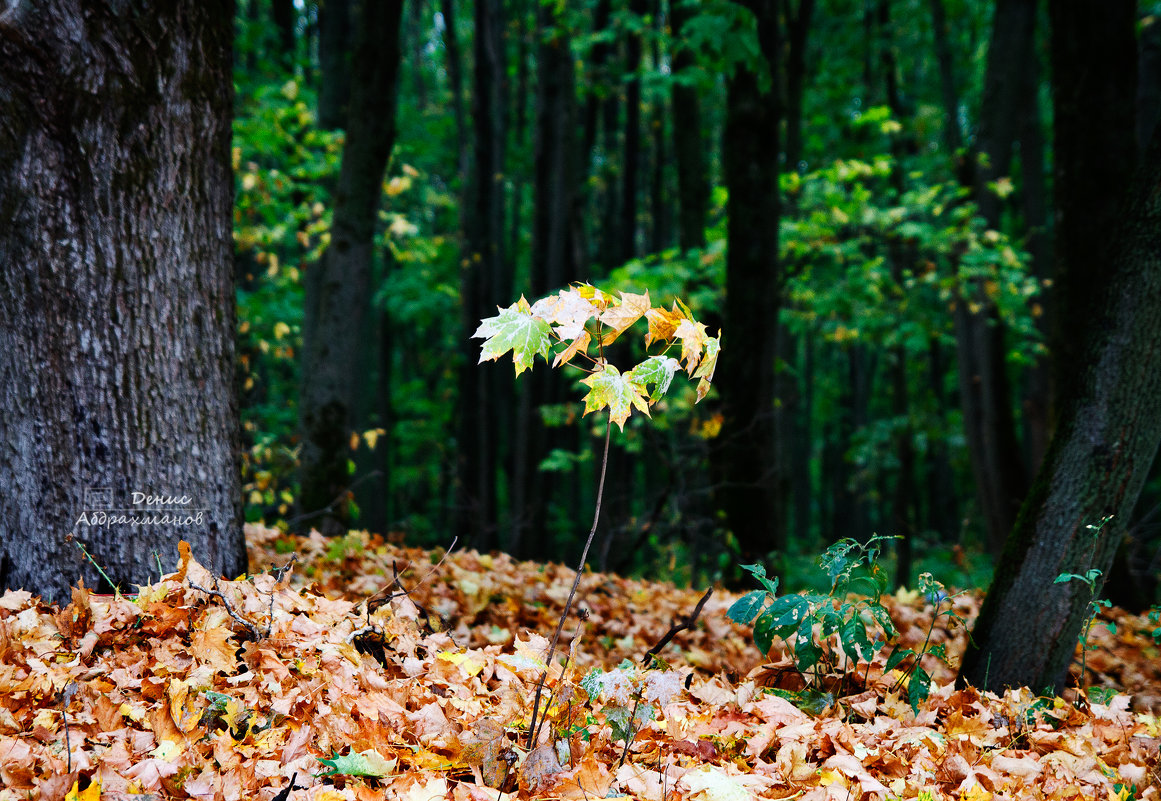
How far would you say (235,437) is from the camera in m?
3.27

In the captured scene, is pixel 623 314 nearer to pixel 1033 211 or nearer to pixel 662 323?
pixel 662 323

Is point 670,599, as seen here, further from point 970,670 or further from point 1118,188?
point 1118,188

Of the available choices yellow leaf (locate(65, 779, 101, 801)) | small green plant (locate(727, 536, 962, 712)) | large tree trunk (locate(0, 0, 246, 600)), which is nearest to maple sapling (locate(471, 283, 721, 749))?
small green plant (locate(727, 536, 962, 712))

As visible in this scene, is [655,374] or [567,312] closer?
[567,312]

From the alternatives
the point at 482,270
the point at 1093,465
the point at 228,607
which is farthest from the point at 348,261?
the point at 482,270

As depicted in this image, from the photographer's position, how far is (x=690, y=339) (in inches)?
84.9

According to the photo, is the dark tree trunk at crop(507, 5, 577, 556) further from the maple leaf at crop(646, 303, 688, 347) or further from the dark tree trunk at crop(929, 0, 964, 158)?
the maple leaf at crop(646, 303, 688, 347)

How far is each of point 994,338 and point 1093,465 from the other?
7280mm

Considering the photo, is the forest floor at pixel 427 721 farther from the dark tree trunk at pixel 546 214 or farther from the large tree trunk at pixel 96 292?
the dark tree trunk at pixel 546 214

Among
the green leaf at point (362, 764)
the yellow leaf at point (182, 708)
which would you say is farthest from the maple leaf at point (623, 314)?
the yellow leaf at point (182, 708)

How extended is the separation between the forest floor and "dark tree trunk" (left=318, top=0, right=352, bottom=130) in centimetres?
690

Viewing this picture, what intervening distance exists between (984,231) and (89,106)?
8731 millimetres

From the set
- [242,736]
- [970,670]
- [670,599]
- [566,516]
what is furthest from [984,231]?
[566,516]

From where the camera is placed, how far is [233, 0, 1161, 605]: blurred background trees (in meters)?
5.97
